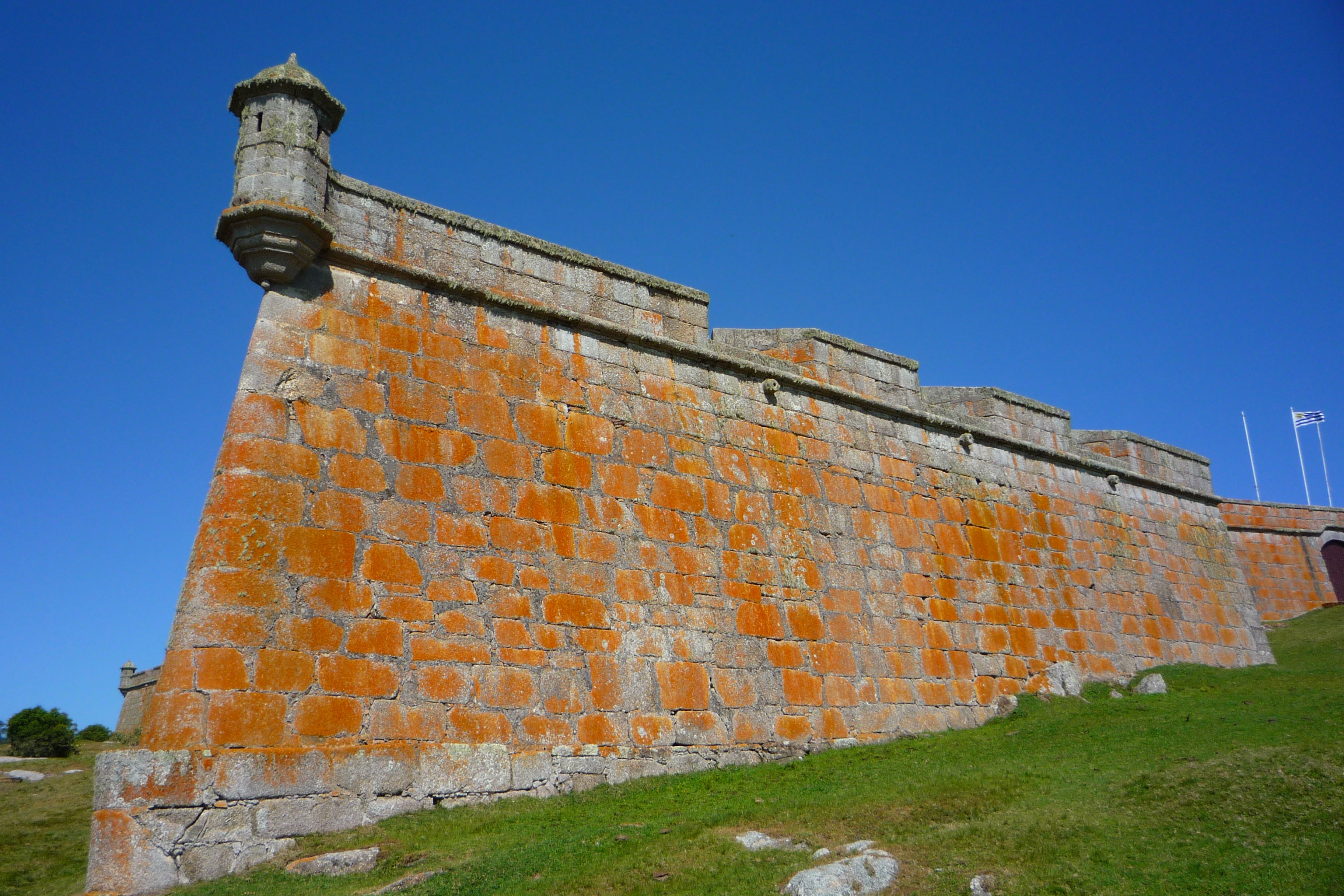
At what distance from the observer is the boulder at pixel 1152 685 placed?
40.0 ft

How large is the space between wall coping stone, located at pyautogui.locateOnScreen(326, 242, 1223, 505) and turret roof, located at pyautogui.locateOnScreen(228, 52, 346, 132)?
1.36 meters

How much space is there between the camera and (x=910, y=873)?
5.93 meters

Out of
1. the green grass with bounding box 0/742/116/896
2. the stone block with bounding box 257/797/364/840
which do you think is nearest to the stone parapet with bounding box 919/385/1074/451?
the stone block with bounding box 257/797/364/840

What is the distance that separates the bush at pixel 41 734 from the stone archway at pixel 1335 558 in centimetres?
2287

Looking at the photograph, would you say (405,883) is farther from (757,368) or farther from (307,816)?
(757,368)

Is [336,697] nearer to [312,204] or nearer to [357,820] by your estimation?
[357,820]

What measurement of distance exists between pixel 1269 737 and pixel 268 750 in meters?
7.86

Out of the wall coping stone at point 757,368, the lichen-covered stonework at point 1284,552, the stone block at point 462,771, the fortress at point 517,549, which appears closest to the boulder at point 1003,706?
the fortress at point 517,549

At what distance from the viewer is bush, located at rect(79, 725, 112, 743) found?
14.9m

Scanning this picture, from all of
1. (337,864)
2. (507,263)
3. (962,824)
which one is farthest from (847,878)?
(507,263)

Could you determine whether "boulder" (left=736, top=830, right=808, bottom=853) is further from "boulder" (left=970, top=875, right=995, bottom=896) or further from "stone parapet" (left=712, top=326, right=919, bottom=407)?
"stone parapet" (left=712, top=326, right=919, bottom=407)

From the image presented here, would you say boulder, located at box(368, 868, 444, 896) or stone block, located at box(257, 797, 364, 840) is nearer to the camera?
boulder, located at box(368, 868, 444, 896)

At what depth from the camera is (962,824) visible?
6828mm

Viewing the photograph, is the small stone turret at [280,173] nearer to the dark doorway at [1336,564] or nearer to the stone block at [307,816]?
the stone block at [307,816]
